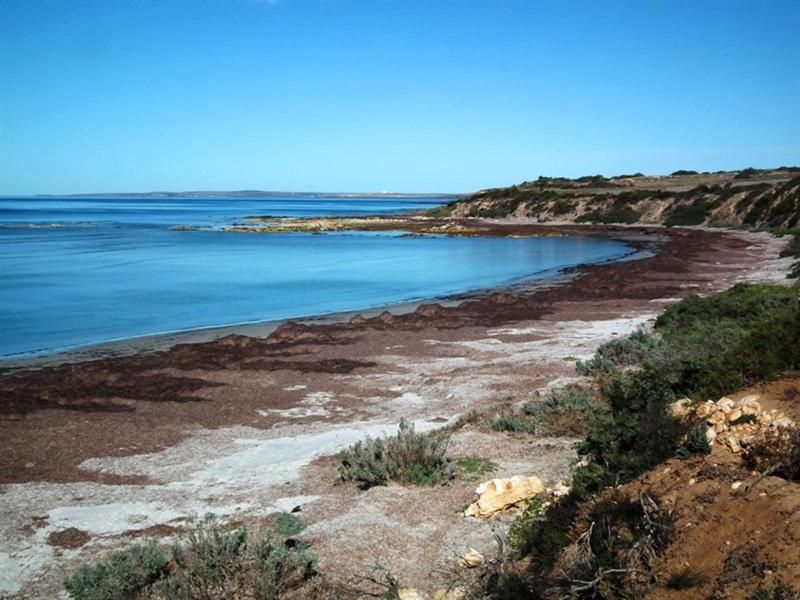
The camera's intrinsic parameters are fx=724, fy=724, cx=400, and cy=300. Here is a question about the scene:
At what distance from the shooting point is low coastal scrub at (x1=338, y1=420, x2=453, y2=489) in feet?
27.2

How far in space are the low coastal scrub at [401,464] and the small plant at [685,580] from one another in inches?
159

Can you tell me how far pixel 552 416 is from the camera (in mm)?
10266

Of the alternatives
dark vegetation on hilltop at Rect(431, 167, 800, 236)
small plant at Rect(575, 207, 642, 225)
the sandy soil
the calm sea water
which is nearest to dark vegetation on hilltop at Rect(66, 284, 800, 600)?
the sandy soil

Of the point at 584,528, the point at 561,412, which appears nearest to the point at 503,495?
the point at 584,528

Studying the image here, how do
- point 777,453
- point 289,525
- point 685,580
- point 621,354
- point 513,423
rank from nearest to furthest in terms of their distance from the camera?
point 685,580
point 777,453
point 289,525
point 513,423
point 621,354

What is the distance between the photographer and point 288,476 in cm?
925

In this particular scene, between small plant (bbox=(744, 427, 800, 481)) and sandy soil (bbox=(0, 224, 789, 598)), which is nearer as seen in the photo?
small plant (bbox=(744, 427, 800, 481))

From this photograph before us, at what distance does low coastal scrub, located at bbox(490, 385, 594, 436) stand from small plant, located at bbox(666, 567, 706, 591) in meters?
5.27

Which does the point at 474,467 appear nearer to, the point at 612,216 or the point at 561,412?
the point at 561,412

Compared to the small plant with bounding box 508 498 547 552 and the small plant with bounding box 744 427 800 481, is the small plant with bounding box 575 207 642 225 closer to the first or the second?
the small plant with bounding box 508 498 547 552

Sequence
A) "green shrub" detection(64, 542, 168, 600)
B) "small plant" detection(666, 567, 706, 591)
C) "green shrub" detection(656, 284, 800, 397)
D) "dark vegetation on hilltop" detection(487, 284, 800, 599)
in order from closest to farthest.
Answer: "small plant" detection(666, 567, 706, 591), "dark vegetation on hilltop" detection(487, 284, 800, 599), "green shrub" detection(64, 542, 168, 600), "green shrub" detection(656, 284, 800, 397)

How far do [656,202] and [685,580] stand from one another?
73439 millimetres

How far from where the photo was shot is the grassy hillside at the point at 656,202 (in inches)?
2190

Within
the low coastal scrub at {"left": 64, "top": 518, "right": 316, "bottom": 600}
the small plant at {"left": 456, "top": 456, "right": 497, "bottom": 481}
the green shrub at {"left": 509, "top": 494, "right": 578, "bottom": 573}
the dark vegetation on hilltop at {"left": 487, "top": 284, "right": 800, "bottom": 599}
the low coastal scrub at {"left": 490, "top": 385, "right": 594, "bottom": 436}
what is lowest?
the small plant at {"left": 456, "top": 456, "right": 497, "bottom": 481}
